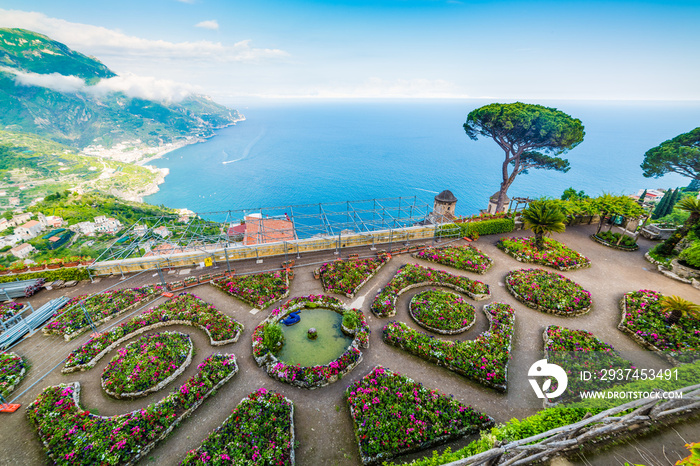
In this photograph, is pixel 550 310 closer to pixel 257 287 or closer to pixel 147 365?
pixel 257 287

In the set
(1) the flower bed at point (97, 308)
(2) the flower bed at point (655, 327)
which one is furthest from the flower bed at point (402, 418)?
(1) the flower bed at point (97, 308)

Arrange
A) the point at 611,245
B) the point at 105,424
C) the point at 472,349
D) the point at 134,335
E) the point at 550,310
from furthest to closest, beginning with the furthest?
the point at 611,245
the point at 550,310
the point at 134,335
the point at 472,349
the point at 105,424

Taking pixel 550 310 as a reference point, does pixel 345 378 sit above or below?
below

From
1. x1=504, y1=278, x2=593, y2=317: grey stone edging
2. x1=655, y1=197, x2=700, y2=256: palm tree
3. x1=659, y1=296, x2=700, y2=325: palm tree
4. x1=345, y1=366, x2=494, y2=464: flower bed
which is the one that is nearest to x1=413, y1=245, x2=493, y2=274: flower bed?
x1=504, y1=278, x2=593, y2=317: grey stone edging

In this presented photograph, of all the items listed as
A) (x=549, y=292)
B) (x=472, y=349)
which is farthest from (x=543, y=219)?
(x=472, y=349)

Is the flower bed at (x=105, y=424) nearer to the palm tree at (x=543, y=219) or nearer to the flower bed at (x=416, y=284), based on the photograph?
the flower bed at (x=416, y=284)

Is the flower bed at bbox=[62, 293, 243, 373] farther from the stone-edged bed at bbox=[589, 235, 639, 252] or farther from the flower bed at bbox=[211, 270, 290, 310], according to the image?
the stone-edged bed at bbox=[589, 235, 639, 252]
